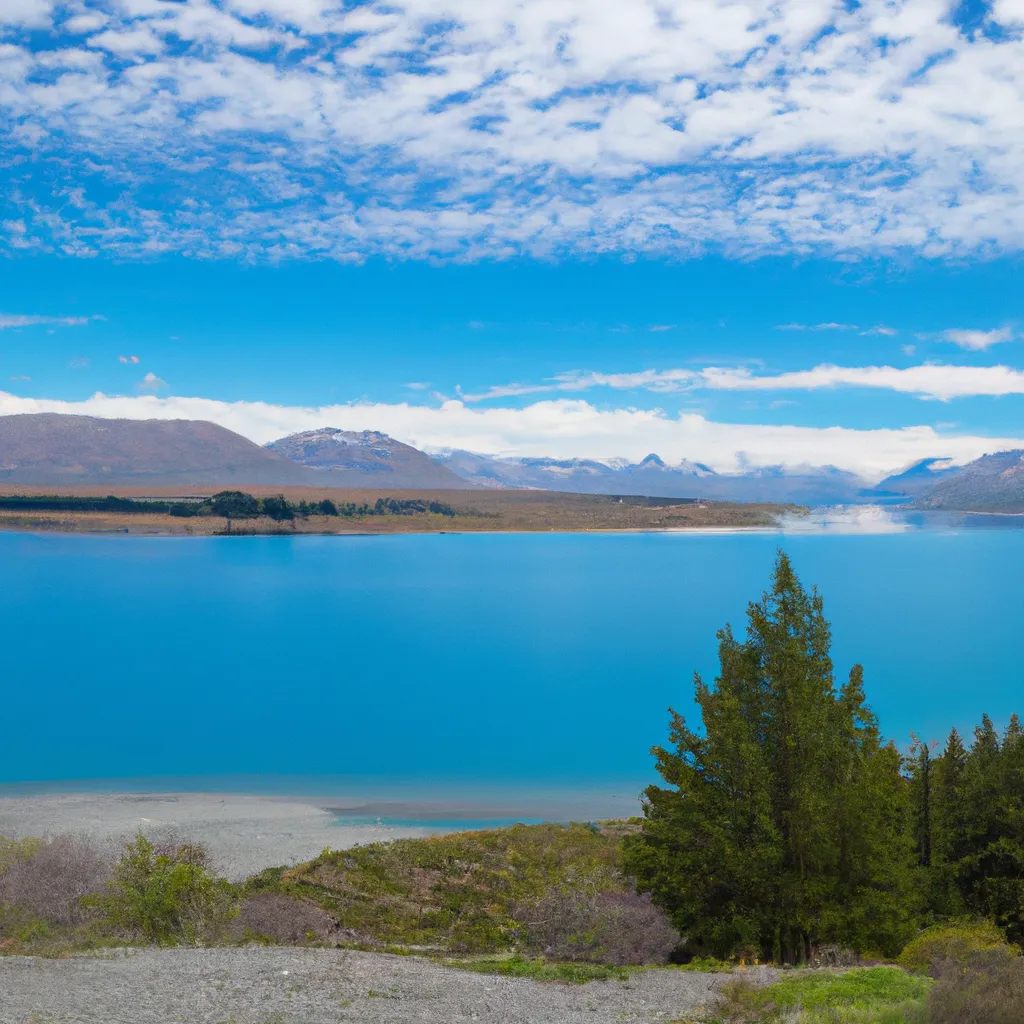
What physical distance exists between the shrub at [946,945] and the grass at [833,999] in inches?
36.9

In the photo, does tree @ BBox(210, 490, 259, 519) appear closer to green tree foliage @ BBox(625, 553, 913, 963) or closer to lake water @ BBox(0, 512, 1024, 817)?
lake water @ BBox(0, 512, 1024, 817)

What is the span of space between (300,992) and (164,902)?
3903 millimetres

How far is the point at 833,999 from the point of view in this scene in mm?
9805

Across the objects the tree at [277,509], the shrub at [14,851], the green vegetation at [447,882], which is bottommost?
the green vegetation at [447,882]

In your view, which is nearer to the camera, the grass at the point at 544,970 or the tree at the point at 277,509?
the grass at the point at 544,970

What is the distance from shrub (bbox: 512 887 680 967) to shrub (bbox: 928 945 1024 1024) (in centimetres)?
570

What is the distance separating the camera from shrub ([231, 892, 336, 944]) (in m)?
14.1

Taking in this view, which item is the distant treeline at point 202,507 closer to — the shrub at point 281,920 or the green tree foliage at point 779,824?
the shrub at point 281,920

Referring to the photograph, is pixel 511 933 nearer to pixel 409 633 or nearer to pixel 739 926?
pixel 739 926

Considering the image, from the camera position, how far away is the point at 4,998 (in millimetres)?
9945

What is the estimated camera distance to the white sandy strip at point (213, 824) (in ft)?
71.2

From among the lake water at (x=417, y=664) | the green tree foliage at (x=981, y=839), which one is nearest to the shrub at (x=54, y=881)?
the lake water at (x=417, y=664)

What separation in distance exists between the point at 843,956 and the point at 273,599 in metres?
77.6

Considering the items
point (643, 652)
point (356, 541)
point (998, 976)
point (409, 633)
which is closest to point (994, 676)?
point (643, 652)
